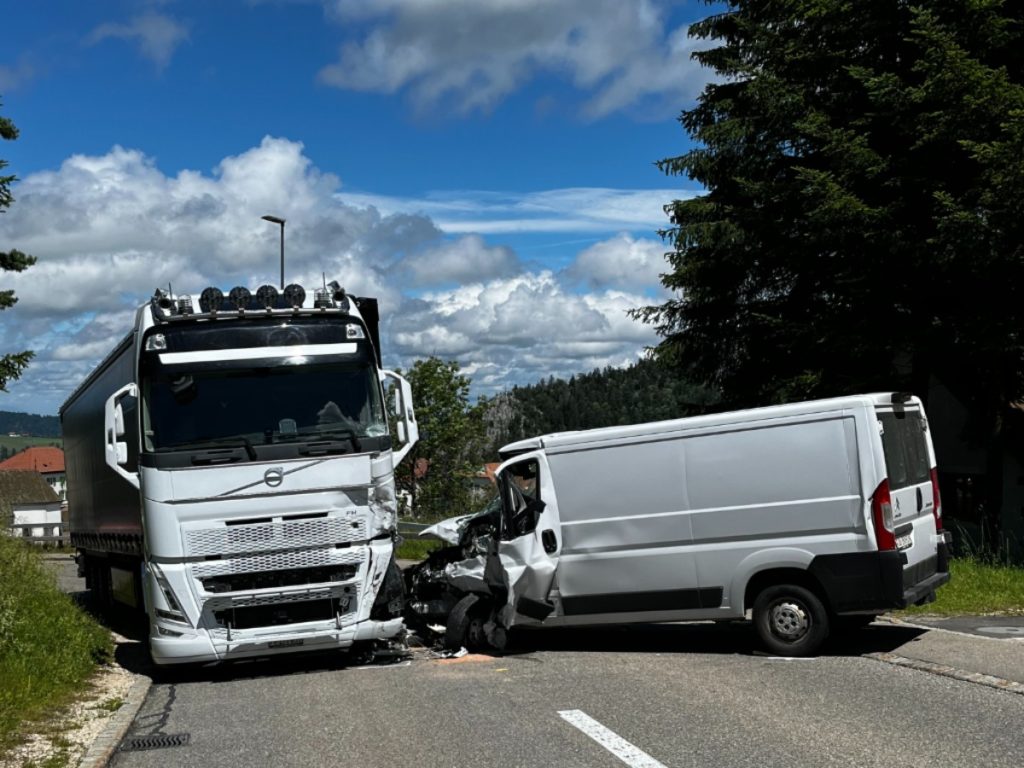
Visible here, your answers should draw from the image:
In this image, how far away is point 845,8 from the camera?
20922 mm

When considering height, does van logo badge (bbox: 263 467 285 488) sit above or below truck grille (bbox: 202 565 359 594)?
above

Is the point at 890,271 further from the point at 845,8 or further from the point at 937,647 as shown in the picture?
the point at 937,647

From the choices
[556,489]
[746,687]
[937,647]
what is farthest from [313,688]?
[937,647]

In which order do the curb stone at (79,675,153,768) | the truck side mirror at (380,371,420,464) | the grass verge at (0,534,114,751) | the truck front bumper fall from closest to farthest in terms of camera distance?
1. the curb stone at (79,675,153,768)
2. the grass verge at (0,534,114,751)
3. the truck front bumper
4. the truck side mirror at (380,371,420,464)

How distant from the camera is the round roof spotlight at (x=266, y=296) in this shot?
466 inches

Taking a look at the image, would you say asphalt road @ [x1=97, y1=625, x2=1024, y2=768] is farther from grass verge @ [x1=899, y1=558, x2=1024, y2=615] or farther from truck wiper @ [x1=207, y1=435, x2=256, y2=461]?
truck wiper @ [x1=207, y1=435, x2=256, y2=461]

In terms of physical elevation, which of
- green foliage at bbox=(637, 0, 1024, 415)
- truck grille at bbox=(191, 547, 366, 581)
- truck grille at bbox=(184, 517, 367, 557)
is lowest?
truck grille at bbox=(191, 547, 366, 581)

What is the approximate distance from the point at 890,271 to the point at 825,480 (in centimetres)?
1147

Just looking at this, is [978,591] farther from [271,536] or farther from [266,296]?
[266,296]

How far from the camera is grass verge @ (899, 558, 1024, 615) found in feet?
42.9

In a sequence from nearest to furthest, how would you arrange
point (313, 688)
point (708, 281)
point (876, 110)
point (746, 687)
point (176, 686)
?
point (746, 687) → point (313, 688) → point (176, 686) → point (876, 110) → point (708, 281)

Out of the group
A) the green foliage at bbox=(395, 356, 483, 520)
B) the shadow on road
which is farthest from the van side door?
the green foliage at bbox=(395, 356, 483, 520)

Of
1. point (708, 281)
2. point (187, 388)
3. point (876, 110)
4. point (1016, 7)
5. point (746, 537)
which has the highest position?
point (1016, 7)

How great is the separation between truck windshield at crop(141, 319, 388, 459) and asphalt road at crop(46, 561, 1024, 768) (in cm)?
235
